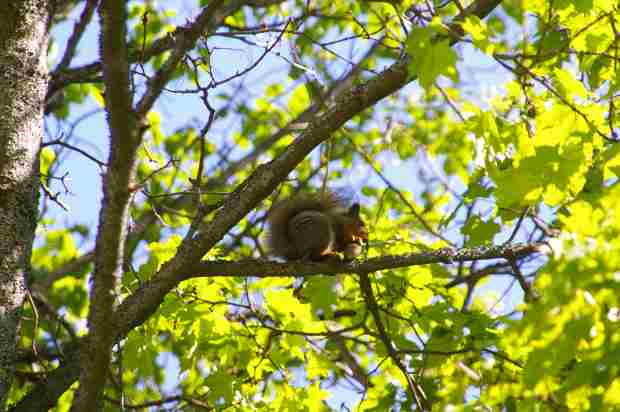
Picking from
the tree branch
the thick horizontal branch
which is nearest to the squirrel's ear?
the thick horizontal branch

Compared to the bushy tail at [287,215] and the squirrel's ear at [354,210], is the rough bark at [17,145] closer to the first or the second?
the bushy tail at [287,215]

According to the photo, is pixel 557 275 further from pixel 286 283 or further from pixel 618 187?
pixel 286 283

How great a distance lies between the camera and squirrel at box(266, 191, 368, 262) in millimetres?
4477

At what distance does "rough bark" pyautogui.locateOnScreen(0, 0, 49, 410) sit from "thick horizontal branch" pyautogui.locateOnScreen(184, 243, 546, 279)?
0.75 meters

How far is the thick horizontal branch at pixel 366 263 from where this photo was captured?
3263mm

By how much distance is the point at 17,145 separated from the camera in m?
3.45

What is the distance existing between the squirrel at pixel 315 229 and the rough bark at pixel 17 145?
5.12 ft

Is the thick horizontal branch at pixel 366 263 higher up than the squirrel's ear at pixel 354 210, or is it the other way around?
the squirrel's ear at pixel 354 210

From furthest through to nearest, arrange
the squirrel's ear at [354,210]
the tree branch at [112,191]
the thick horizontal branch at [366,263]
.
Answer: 1. the squirrel's ear at [354,210]
2. the thick horizontal branch at [366,263]
3. the tree branch at [112,191]

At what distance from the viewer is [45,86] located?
12.0 ft

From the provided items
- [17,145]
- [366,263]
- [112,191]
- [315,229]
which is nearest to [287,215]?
[315,229]

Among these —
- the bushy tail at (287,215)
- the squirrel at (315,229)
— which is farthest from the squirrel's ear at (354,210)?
the bushy tail at (287,215)

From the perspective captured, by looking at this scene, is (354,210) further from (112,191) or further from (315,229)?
(112,191)

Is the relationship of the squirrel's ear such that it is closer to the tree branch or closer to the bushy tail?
the bushy tail
